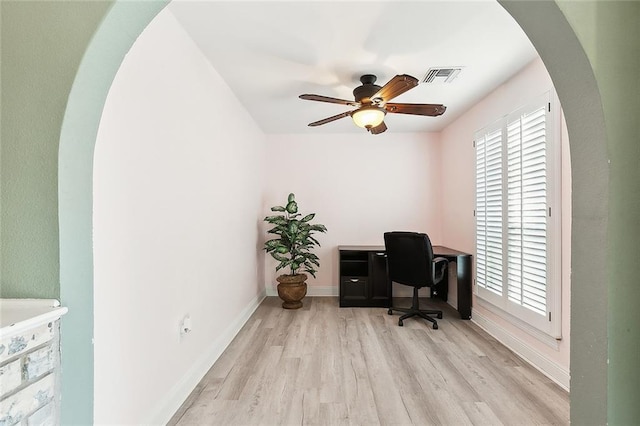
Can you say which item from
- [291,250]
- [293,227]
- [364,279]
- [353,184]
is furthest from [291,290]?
[353,184]

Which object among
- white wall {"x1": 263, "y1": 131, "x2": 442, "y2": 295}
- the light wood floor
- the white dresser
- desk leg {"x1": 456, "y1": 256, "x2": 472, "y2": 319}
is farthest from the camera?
white wall {"x1": 263, "y1": 131, "x2": 442, "y2": 295}

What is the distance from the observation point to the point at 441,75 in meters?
2.72

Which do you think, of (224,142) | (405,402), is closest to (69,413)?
(405,402)

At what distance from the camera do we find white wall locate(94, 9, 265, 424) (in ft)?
4.39

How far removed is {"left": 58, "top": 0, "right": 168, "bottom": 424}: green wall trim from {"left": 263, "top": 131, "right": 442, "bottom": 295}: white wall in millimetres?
3802

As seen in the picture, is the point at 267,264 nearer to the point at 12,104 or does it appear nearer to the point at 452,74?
the point at 452,74

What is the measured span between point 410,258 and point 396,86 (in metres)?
1.90

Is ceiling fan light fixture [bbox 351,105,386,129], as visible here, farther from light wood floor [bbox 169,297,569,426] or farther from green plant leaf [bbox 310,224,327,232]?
light wood floor [bbox 169,297,569,426]

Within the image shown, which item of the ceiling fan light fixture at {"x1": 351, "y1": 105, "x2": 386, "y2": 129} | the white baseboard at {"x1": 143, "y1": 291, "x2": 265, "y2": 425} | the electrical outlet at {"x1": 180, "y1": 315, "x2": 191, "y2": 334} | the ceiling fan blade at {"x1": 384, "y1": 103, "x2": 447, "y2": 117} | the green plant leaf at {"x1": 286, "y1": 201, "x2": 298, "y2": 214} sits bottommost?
the white baseboard at {"x1": 143, "y1": 291, "x2": 265, "y2": 425}

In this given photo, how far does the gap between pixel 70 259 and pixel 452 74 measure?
293cm

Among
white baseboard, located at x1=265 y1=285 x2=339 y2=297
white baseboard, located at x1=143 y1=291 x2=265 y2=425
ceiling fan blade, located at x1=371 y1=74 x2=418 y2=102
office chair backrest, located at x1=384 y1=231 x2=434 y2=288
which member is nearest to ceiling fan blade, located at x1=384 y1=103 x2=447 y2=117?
ceiling fan blade, located at x1=371 y1=74 x2=418 y2=102

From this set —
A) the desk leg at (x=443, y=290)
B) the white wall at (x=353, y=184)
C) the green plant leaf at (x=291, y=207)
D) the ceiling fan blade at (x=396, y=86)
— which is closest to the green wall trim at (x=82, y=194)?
the ceiling fan blade at (x=396, y=86)

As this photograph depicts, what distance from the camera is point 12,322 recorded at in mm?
667

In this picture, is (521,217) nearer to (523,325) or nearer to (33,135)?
(523,325)
